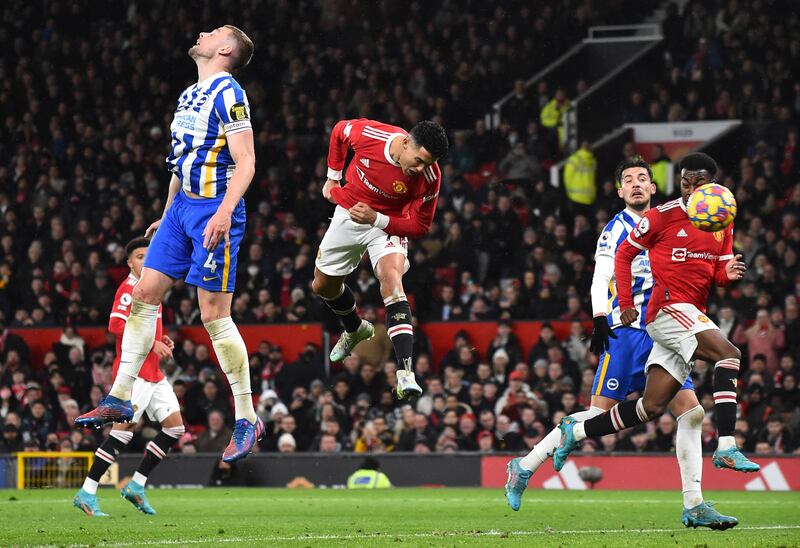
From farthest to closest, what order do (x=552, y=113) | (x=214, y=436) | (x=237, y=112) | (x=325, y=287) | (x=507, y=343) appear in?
(x=552, y=113) → (x=507, y=343) → (x=214, y=436) → (x=325, y=287) → (x=237, y=112)

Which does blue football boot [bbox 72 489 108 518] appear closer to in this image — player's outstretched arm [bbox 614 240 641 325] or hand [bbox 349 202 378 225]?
hand [bbox 349 202 378 225]

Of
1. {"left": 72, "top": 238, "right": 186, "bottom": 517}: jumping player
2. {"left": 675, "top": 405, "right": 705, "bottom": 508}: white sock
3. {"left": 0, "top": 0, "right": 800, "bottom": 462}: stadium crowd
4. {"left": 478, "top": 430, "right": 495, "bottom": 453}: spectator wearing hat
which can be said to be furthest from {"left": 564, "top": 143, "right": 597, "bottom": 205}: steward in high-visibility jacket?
{"left": 675, "top": 405, "right": 705, "bottom": 508}: white sock

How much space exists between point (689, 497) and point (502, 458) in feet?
25.1

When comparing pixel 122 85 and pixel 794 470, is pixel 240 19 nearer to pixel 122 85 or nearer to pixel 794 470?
pixel 122 85

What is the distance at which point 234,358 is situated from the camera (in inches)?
354

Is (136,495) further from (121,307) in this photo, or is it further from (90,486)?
(121,307)

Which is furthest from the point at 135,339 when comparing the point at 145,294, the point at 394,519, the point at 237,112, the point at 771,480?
the point at 771,480

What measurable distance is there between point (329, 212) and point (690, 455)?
14.1 metres

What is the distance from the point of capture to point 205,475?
1803 centimetres

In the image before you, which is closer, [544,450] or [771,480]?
[544,450]

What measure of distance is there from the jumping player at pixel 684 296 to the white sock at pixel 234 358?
2907mm

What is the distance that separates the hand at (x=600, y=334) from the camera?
10.0 metres

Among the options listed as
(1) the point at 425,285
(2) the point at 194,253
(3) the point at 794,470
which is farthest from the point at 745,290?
(2) the point at 194,253

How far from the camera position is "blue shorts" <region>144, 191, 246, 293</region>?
862 cm
